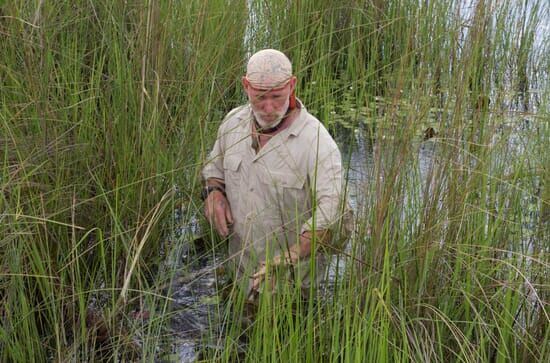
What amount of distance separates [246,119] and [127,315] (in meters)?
0.82

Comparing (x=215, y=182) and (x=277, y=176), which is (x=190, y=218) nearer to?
(x=215, y=182)

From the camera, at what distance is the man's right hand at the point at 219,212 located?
12.1 ft

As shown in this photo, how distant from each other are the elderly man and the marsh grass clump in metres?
0.12

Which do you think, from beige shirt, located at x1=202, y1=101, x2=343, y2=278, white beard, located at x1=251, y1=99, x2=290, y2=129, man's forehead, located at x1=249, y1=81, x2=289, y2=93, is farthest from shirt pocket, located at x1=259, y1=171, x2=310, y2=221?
man's forehead, located at x1=249, y1=81, x2=289, y2=93

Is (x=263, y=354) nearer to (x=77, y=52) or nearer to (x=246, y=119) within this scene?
(x=246, y=119)

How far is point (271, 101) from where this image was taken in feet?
11.4

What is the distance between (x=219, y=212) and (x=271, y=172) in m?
0.27

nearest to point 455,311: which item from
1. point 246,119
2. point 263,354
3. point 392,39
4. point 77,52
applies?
point 263,354

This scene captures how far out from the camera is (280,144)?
11.7ft

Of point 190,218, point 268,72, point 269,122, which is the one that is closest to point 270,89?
point 268,72

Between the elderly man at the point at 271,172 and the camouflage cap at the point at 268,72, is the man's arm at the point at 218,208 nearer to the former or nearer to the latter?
the elderly man at the point at 271,172

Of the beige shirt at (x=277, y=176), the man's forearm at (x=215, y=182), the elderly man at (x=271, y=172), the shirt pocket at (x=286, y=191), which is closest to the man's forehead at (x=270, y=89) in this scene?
the elderly man at (x=271, y=172)

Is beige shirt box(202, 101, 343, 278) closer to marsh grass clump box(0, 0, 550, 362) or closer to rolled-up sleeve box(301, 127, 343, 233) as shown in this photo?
rolled-up sleeve box(301, 127, 343, 233)

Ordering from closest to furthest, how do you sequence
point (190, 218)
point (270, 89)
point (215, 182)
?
point (270, 89) → point (215, 182) → point (190, 218)
